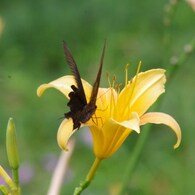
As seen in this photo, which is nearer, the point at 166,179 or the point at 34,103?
the point at 166,179

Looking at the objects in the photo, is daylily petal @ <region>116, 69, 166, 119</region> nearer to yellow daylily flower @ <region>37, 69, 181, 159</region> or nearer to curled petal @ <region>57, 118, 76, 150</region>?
yellow daylily flower @ <region>37, 69, 181, 159</region>

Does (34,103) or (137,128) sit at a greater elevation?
(137,128)

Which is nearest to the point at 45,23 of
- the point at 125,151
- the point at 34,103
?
the point at 34,103

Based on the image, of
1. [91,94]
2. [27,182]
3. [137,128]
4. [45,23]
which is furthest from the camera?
[45,23]

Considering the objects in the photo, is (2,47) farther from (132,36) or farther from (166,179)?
(166,179)

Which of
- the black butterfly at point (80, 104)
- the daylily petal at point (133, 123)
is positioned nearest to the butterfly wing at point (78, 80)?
the black butterfly at point (80, 104)

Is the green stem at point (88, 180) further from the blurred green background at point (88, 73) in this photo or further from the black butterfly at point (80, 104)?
the blurred green background at point (88, 73)

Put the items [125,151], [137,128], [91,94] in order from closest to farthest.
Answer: [137,128], [91,94], [125,151]
